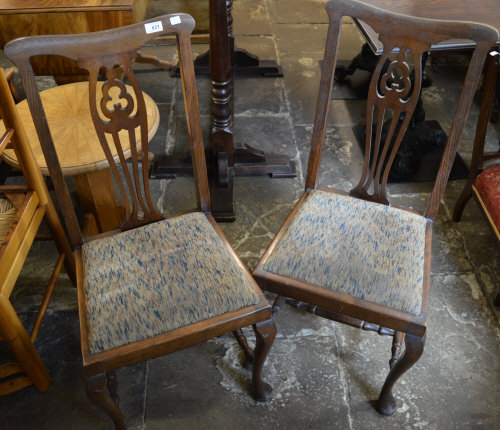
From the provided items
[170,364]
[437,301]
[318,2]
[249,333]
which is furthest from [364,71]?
[170,364]

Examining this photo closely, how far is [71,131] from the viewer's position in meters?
1.71

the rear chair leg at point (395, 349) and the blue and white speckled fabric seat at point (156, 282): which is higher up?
the blue and white speckled fabric seat at point (156, 282)

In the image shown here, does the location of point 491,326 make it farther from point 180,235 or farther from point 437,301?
point 180,235

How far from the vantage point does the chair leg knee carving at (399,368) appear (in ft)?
4.33

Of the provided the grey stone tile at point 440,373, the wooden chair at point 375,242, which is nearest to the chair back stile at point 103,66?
the wooden chair at point 375,242

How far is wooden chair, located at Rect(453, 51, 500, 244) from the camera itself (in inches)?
69.3

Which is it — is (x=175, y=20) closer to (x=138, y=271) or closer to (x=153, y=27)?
(x=153, y=27)

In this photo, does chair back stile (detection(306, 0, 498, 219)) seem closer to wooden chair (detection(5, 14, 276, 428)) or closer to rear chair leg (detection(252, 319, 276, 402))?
wooden chair (detection(5, 14, 276, 428))

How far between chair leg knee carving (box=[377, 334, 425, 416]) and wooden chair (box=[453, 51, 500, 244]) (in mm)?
697

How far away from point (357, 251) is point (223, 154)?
112cm

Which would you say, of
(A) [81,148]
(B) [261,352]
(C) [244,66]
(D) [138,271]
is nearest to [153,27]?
(A) [81,148]

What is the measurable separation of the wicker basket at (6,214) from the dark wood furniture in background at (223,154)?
937mm

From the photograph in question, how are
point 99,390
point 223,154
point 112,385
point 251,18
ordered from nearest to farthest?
point 99,390 < point 112,385 < point 223,154 < point 251,18

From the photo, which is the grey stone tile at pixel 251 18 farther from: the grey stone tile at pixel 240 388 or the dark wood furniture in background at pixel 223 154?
the grey stone tile at pixel 240 388
